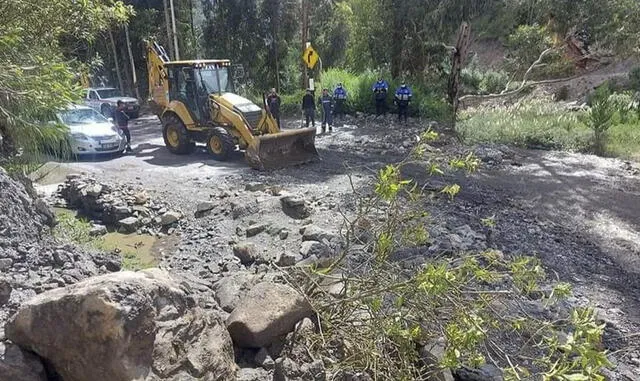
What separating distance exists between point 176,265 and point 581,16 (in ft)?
52.8

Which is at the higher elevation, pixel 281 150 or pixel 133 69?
pixel 133 69

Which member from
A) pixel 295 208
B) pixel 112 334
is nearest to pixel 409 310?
pixel 112 334

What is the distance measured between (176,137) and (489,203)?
763 cm

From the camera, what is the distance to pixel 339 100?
18734 mm

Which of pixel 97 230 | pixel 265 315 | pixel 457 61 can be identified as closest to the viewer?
pixel 265 315

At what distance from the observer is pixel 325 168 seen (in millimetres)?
10891

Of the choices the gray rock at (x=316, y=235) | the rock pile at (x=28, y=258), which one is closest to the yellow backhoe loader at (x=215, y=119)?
the gray rock at (x=316, y=235)

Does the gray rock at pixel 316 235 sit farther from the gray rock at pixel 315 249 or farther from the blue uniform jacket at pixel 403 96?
the blue uniform jacket at pixel 403 96

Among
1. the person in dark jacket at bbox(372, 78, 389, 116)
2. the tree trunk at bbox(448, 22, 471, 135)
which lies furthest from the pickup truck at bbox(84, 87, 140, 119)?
the tree trunk at bbox(448, 22, 471, 135)

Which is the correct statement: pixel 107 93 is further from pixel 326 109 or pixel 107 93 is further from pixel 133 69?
pixel 326 109

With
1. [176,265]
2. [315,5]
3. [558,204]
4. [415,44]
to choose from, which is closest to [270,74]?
[315,5]

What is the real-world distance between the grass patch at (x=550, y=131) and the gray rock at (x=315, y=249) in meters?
9.34

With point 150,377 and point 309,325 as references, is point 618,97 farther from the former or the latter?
point 150,377

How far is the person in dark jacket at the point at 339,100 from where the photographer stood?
18312 mm
